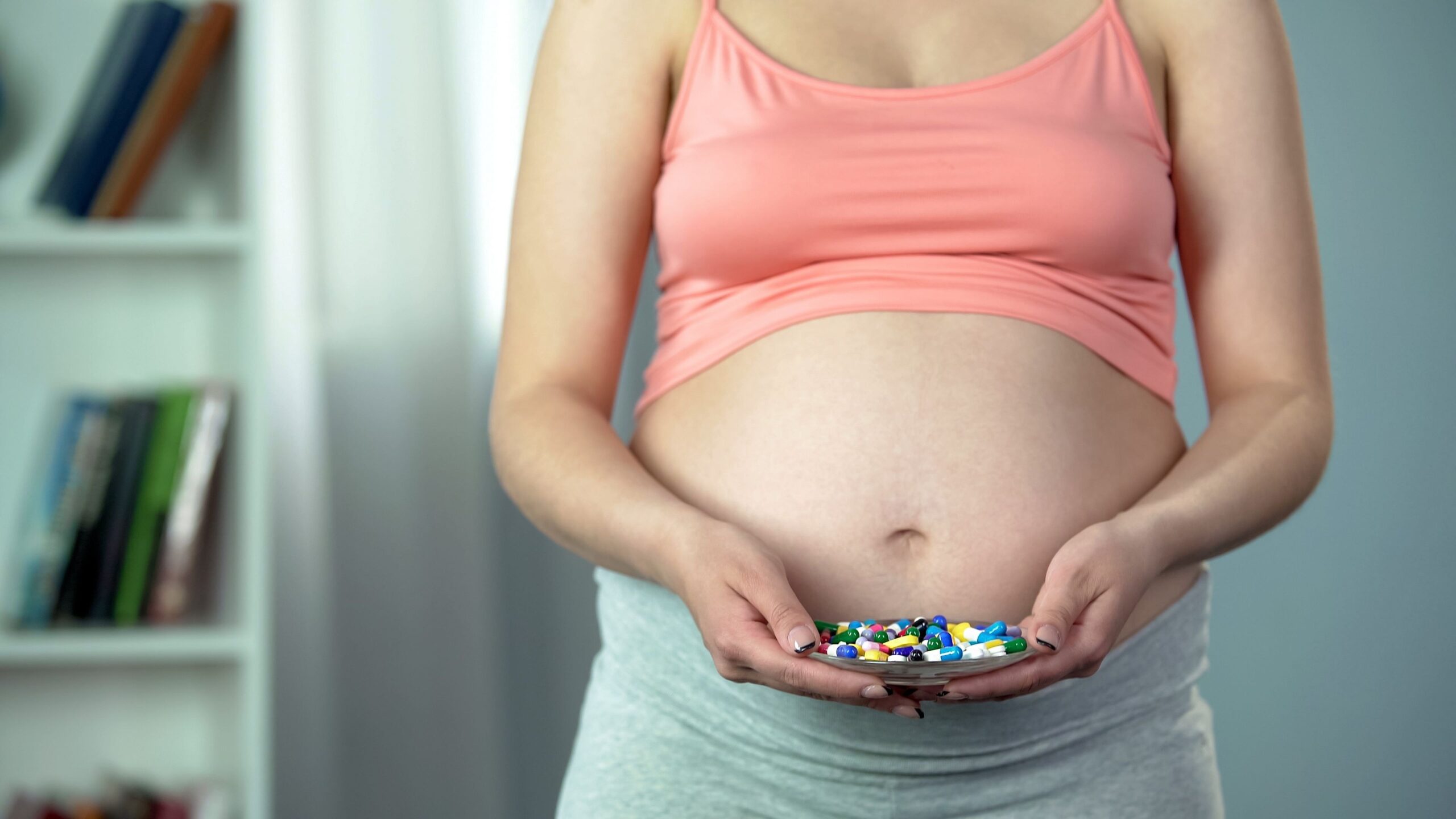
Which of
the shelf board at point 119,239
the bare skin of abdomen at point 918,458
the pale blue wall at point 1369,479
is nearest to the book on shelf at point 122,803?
the shelf board at point 119,239

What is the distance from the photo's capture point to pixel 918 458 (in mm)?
803

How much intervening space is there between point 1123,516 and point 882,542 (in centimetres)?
15

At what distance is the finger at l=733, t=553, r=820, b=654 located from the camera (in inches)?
24.4

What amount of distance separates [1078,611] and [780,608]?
0.54 feet

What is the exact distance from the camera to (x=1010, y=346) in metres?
0.83

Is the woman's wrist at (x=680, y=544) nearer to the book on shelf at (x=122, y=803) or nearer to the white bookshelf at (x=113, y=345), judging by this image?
the white bookshelf at (x=113, y=345)

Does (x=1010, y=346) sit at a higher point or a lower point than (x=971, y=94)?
lower

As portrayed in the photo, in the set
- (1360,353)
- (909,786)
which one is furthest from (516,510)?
(1360,353)

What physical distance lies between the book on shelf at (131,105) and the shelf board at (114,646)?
0.49 meters

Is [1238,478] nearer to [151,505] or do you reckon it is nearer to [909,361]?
[909,361]

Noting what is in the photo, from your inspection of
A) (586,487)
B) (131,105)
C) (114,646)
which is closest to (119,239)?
(131,105)

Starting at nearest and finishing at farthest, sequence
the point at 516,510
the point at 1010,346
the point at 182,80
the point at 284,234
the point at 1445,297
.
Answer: the point at 1010,346 < the point at 182,80 < the point at 284,234 < the point at 516,510 < the point at 1445,297

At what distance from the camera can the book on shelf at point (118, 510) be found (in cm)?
144

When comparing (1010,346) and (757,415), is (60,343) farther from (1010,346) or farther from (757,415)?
(1010,346)
